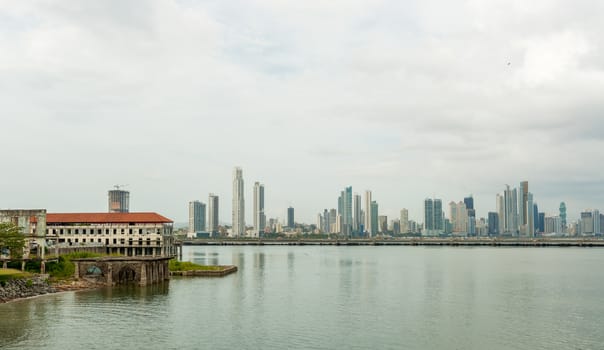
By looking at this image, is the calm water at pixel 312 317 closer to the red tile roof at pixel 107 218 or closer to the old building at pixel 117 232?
the old building at pixel 117 232

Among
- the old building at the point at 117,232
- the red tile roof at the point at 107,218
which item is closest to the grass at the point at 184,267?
the old building at the point at 117,232

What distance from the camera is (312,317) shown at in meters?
75.2

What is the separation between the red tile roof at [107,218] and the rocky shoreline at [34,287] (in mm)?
34888

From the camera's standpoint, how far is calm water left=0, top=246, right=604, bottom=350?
6081 centimetres

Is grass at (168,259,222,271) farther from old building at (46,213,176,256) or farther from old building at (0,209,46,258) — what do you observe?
old building at (0,209,46,258)

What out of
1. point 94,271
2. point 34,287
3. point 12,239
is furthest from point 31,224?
point 34,287

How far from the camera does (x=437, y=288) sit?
10894 centimetres

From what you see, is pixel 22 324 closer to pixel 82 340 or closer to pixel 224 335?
pixel 82 340

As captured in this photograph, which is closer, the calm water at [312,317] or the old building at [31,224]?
the calm water at [312,317]

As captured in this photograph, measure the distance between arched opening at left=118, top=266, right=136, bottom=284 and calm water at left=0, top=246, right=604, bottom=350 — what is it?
679 cm

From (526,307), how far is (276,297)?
38.4 metres

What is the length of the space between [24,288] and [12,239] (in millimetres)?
12815

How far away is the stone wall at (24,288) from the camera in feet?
282

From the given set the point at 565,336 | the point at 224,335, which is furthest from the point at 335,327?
the point at 565,336
